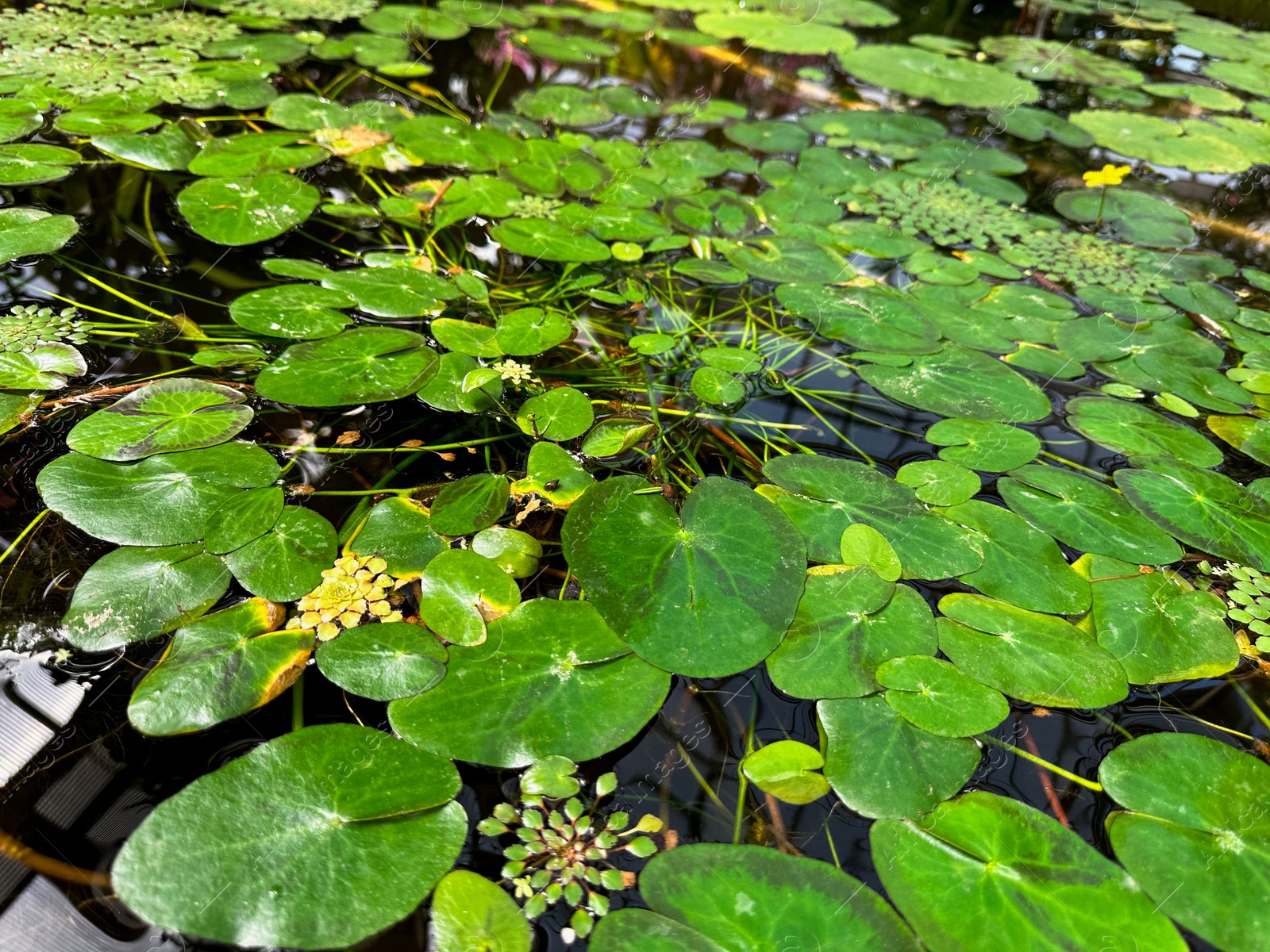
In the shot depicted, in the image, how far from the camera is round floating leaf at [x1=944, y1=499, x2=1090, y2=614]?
1.33 meters

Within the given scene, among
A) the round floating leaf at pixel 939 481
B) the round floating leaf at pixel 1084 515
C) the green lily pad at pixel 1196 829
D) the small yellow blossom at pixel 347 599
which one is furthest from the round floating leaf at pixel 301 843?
the round floating leaf at pixel 1084 515

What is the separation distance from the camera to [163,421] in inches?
54.8

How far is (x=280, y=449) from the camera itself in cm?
146

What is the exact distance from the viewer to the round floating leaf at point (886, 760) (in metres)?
A: 1.03

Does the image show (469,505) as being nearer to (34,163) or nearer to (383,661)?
(383,661)

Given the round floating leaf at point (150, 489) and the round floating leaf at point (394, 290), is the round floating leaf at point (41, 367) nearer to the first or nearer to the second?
the round floating leaf at point (150, 489)

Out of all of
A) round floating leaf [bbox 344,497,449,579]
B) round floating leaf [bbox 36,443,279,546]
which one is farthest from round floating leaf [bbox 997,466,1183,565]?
round floating leaf [bbox 36,443,279,546]

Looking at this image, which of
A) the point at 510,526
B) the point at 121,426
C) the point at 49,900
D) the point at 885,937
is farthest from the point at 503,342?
the point at 885,937

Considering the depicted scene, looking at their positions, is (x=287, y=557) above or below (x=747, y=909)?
above

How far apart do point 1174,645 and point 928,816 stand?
2.14 ft

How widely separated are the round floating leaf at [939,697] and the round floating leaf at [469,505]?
742 mm

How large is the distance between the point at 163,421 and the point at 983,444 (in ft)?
5.78

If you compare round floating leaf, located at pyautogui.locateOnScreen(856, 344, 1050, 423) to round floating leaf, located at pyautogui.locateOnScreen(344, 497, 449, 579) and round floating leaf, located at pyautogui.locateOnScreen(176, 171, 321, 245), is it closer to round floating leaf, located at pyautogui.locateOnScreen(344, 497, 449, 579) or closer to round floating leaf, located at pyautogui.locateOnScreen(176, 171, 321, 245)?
round floating leaf, located at pyautogui.locateOnScreen(344, 497, 449, 579)

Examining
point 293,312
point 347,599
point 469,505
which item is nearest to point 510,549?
point 469,505
